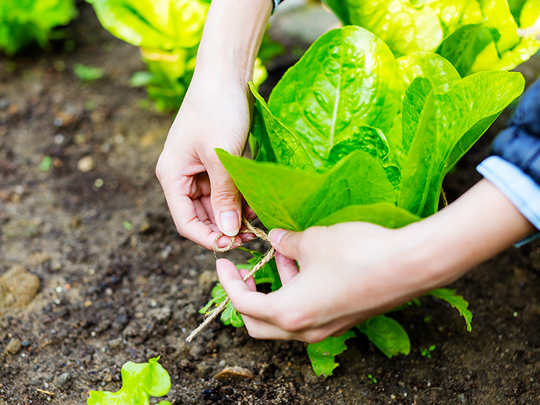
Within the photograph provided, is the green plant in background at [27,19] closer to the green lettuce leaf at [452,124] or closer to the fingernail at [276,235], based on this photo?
the fingernail at [276,235]

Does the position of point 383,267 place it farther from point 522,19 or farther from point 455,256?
point 522,19

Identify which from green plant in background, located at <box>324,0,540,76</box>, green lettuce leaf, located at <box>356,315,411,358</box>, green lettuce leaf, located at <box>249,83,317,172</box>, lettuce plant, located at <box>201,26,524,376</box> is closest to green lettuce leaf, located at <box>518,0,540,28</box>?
green plant in background, located at <box>324,0,540,76</box>

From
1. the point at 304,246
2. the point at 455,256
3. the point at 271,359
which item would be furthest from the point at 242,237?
the point at 455,256

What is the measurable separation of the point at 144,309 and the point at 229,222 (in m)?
0.58

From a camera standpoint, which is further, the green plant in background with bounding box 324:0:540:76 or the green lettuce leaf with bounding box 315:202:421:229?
the green plant in background with bounding box 324:0:540:76

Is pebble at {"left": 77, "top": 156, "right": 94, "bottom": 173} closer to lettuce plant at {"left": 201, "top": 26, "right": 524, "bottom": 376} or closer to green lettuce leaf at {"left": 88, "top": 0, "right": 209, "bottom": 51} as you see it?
green lettuce leaf at {"left": 88, "top": 0, "right": 209, "bottom": 51}

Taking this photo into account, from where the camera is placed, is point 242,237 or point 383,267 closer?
point 383,267

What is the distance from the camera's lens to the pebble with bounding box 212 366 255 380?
3.76ft

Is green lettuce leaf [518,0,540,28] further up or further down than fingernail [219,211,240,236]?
further up

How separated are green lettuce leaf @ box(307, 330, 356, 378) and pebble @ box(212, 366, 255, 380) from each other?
0.19m

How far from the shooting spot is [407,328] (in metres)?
1.29

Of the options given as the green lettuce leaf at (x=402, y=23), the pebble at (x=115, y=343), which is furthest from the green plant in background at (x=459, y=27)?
the pebble at (x=115, y=343)

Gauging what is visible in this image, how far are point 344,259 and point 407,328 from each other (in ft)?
2.26

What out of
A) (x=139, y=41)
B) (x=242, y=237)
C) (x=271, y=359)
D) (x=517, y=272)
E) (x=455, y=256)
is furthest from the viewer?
(x=139, y=41)
